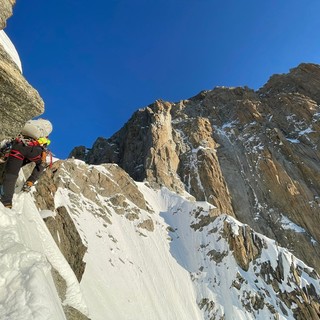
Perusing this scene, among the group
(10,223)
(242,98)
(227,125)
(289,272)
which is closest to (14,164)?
(10,223)

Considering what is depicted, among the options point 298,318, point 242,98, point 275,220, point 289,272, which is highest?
point 242,98

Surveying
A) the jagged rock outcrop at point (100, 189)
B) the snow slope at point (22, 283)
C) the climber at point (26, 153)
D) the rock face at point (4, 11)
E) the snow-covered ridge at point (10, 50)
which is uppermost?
the jagged rock outcrop at point (100, 189)

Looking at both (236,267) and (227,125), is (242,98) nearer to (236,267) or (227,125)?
Answer: (227,125)

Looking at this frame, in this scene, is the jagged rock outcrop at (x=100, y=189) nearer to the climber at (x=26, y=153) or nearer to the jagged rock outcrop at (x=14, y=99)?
the climber at (x=26, y=153)

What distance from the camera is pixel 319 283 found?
60.5 m

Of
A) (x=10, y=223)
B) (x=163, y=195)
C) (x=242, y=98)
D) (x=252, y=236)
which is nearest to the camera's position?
(x=10, y=223)

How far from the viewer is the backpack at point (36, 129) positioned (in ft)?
32.2

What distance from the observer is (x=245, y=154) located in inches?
4220

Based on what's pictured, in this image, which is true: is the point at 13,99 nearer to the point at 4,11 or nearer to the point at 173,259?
the point at 4,11

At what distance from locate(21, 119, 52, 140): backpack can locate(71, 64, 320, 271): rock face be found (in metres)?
78.0

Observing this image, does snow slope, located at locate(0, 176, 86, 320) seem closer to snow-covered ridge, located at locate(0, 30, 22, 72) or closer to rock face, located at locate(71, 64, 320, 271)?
snow-covered ridge, located at locate(0, 30, 22, 72)

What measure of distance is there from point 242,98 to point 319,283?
89468 mm

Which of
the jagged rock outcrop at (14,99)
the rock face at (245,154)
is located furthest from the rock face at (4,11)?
the rock face at (245,154)

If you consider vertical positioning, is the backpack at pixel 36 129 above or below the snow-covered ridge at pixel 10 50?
below
